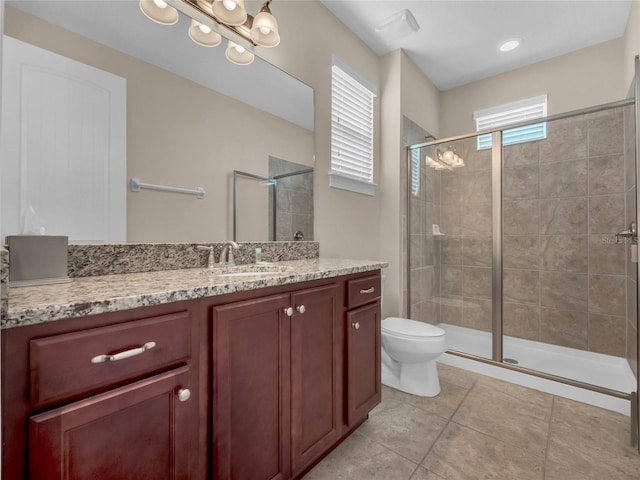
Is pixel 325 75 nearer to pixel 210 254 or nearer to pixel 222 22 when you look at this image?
pixel 222 22

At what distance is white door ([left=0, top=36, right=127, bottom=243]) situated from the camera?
970 millimetres

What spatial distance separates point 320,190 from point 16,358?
1.77m

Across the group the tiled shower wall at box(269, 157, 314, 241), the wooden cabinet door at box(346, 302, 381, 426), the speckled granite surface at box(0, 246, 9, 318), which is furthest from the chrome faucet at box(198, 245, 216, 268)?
the speckled granite surface at box(0, 246, 9, 318)

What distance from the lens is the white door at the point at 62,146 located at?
97 centimetres

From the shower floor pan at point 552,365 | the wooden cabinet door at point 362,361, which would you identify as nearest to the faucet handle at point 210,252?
the wooden cabinet door at point 362,361

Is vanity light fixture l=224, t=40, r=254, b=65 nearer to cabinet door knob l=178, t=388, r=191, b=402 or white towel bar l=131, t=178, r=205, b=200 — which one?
white towel bar l=131, t=178, r=205, b=200

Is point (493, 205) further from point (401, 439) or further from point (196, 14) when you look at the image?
point (196, 14)

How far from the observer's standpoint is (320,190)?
2.16 meters

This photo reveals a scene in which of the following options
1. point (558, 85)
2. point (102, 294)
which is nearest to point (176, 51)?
point (102, 294)

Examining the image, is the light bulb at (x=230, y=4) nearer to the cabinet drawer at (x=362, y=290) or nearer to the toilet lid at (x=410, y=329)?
the cabinet drawer at (x=362, y=290)

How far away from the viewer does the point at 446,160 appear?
298 cm

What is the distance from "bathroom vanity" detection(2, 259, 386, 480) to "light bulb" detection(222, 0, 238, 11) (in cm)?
133

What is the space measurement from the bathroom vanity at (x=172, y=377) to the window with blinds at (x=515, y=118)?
2.23m

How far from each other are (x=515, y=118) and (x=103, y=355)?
3771 millimetres
